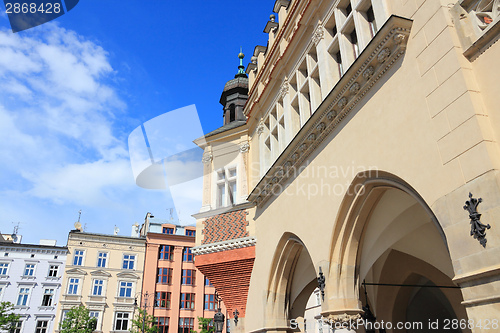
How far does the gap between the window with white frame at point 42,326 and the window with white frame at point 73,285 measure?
10.3 ft

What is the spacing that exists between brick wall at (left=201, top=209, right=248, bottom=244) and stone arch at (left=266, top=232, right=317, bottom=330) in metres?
2.17

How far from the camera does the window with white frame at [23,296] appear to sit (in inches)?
1431

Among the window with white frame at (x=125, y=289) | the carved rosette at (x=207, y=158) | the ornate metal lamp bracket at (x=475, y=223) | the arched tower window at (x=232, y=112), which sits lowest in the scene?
the ornate metal lamp bracket at (x=475, y=223)

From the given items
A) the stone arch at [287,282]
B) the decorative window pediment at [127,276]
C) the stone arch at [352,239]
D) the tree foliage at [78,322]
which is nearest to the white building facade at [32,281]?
the tree foliage at [78,322]

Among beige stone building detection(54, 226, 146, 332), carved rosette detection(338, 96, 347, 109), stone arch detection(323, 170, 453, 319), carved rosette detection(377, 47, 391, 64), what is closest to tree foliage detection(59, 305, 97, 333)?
beige stone building detection(54, 226, 146, 332)

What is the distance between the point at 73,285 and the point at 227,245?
31.7 meters

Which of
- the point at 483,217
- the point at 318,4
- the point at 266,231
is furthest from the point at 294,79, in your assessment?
the point at 483,217

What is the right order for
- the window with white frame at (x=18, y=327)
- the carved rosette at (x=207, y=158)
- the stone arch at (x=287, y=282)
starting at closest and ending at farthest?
the stone arch at (x=287, y=282)
the carved rosette at (x=207, y=158)
the window with white frame at (x=18, y=327)

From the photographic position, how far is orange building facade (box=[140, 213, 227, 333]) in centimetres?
4047

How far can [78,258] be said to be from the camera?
3978cm

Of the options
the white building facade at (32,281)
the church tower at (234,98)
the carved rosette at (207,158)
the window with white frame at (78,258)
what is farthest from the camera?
the window with white frame at (78,258)

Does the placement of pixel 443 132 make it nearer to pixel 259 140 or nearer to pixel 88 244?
pixel 259 140

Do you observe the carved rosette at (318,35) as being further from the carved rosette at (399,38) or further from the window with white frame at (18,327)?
the window with white frame at (18,327)

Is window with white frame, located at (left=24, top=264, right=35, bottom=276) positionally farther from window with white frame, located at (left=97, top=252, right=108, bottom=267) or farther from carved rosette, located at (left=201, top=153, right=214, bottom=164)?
carved rosette, located at (left=201, top=153, right=214, bottom=164)
